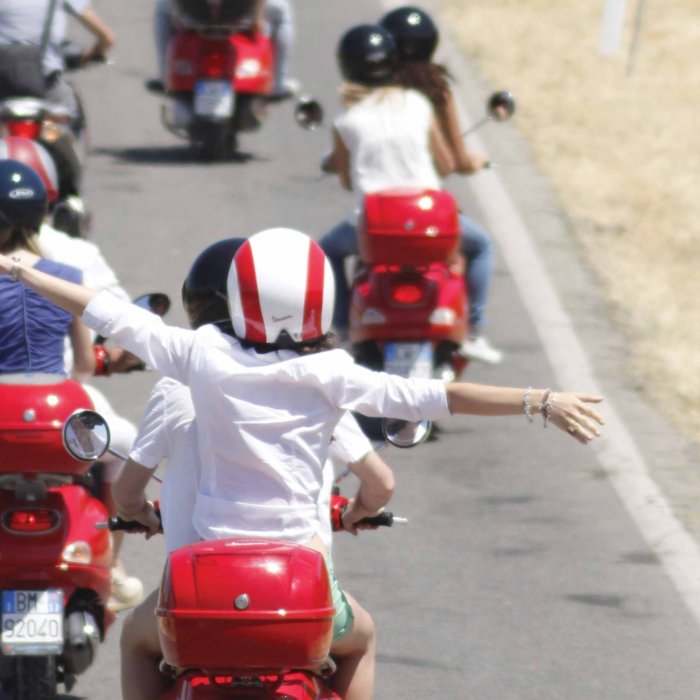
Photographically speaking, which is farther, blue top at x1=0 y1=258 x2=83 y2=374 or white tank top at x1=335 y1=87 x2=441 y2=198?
white tank top at x1=335 y1=87 x2=441 y2=198

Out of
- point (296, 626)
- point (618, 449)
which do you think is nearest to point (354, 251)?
point (618, 449)

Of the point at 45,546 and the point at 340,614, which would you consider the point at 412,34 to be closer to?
the point at 45,546

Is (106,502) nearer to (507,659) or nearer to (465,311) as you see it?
(507,659)

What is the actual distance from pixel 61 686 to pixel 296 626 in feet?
8.11

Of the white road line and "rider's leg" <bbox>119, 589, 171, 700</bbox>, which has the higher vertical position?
"rider's leg" <bbox>119, 589, 171, 700</bbox>

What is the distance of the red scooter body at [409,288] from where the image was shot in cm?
881

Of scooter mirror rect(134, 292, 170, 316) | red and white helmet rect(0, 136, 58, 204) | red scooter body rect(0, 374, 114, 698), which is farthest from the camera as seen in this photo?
red and white helmet rect(0, 136, 58, 204)

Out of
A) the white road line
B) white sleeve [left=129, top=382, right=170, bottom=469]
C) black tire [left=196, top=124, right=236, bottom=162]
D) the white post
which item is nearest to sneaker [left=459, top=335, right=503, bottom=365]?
the white road line

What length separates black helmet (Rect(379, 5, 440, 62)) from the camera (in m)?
9.38

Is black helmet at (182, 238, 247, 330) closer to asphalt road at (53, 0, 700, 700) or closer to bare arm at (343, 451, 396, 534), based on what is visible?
bare arm at (343, 451, 396, 534)

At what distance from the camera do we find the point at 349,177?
9695 millimetres

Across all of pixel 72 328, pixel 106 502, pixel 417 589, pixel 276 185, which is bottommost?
pixel 276 185

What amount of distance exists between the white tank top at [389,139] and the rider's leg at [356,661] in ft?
15.2

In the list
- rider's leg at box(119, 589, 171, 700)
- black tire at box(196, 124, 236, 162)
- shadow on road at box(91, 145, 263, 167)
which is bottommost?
shadow on road at box(91, 145, 263, 167)
